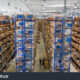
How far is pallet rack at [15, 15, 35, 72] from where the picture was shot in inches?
220

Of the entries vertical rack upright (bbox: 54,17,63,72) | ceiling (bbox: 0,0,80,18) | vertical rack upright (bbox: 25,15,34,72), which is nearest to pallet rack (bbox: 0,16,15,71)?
ceiling (bbox: 0,0,80,18)

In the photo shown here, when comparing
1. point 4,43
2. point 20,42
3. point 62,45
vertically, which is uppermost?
point 20,42

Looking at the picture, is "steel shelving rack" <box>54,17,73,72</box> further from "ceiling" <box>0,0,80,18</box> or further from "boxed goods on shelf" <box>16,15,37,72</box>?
"ceiling" <box>0,0,80,18</box>

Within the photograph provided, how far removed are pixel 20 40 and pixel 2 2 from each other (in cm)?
484

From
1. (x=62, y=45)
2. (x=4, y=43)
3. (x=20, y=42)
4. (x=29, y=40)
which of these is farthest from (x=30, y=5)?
(x=62, y=45)

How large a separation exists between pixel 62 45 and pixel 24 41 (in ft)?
6.16

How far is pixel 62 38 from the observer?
5500 mm

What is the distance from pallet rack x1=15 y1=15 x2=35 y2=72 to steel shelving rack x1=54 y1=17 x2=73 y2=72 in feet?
4.18

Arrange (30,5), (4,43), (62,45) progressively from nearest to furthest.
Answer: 1. (62,45)
2. (4,43)
3. (30,5)

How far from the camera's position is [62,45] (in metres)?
5.51

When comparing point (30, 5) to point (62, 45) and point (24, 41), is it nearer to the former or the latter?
point (24, 41)

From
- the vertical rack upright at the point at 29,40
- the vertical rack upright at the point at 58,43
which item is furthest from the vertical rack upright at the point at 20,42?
the vertical rack upright at the point at 58,43

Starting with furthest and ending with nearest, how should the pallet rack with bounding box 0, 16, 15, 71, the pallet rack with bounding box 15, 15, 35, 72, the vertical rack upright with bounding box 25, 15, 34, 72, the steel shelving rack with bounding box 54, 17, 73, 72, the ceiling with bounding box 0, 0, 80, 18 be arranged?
the ceiling with bounding box 0, 0, 80, 18 < the pallet rack with bounding box 0, 16, 15, 71 < the vertical rack upright with bounding box 25, 15, 34, 72 < the pallet rack with bounding box 15, 15, 35, 72 < the steel shelving rack with bounding box 54, 17, 73, 72

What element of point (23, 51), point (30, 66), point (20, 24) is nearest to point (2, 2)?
point (20, 24)
